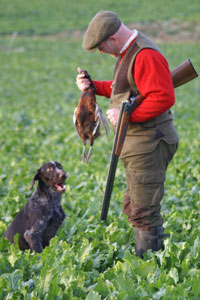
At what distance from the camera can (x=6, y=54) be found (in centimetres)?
3147

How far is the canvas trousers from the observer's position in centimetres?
427

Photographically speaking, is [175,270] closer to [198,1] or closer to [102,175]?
[102,175]

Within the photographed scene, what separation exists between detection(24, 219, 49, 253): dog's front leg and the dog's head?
1.33 ft

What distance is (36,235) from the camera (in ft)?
16.8

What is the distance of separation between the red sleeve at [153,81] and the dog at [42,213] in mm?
1649

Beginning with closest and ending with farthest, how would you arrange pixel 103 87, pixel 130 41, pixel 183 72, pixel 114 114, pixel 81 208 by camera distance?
pixel 130 41 < pixel 114 114 < pixel 183 72 < pixel 103 87 < pixel 81 208

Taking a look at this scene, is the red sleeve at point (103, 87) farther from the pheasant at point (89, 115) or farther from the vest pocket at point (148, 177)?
the vest pocket at point (148, 177)

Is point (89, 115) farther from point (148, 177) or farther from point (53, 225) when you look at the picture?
point (53, 225)

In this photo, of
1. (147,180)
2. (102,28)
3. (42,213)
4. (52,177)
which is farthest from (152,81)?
(42,213)

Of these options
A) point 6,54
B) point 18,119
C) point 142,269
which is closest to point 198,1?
point 6,54

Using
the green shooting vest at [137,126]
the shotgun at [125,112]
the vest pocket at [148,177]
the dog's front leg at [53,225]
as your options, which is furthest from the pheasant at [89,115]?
the dog's front leg at [53,225]

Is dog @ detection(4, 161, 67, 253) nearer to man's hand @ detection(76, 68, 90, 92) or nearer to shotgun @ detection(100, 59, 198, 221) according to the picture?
shotgun @ detection(100, 59, 198, 221)

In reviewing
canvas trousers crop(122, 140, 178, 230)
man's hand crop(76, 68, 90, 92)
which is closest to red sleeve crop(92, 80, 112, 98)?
man's hand crop(76, 68, 90, 92)

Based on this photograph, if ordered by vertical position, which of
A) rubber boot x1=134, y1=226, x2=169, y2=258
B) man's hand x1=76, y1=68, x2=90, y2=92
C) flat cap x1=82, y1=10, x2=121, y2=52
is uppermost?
flat cap x1=82, y1=10, x2=121, y2=52
